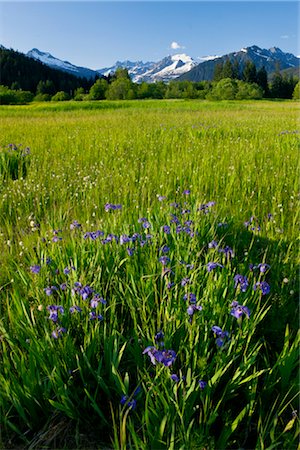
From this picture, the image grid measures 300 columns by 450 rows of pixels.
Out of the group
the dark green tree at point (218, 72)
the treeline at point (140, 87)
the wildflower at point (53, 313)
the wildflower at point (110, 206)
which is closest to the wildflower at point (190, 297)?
the wildflower at point (53, 313)

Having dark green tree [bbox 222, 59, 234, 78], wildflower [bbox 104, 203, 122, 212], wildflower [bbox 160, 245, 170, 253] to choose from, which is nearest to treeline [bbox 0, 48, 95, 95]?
dark green tree [bbox 222, 59, 234, 78]

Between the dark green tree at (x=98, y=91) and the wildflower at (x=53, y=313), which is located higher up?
the dark green tree at (x=98, y=91)

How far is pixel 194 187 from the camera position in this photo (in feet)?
13.2

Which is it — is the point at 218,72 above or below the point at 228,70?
below

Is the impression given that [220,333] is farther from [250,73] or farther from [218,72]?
[218,72]

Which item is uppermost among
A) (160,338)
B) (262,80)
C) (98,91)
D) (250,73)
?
(250,73)

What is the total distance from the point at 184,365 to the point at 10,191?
128 inches

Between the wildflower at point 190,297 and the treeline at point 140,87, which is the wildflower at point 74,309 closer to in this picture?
the wildflower at point 190,297

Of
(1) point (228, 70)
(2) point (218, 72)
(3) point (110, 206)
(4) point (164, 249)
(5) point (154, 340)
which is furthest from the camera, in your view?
(2) point (218, 72)

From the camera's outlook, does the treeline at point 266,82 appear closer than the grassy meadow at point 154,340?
No

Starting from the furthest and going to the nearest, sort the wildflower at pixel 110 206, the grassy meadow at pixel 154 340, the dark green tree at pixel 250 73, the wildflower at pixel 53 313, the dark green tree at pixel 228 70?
the dark green tree at pixel 228 70 < the dark green tree at pixel 250 73 < the wildflower at pixel 110 206 < the wildflower at pixel 53 313 < the grassy meadow at pixel 154 340

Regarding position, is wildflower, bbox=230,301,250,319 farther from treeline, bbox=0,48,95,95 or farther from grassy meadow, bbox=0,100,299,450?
treeline, bbox=0,48,95,95

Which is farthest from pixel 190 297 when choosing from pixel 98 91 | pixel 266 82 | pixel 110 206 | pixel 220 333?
pixel 266 82

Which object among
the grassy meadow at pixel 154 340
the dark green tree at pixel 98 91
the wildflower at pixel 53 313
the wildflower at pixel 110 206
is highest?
the dark green tree at pixel 98 91
